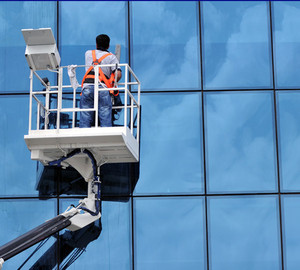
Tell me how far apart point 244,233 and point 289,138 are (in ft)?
6.65

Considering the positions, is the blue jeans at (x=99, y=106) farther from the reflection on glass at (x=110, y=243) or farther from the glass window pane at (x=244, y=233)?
the glass window pane at (x=244, y=233)

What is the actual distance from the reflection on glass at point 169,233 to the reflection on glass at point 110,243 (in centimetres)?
19

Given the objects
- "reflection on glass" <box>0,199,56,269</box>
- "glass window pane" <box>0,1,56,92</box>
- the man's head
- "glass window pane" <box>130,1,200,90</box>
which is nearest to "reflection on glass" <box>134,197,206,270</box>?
"reflection on glass" <box>0,199,56,269</box>

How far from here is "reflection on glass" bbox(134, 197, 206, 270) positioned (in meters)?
11.4

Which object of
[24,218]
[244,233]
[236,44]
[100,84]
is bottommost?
[244,233]

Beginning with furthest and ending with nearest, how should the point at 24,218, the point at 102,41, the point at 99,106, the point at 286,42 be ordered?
the point at 286,42 → the point at 24,218 → the point at 102,41 → the point at 99,106

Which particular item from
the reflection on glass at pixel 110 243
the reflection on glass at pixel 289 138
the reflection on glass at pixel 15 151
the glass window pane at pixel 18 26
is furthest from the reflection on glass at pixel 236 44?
the reflection on glass at pixel 15 151

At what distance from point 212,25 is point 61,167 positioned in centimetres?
409

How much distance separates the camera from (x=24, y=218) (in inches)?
459

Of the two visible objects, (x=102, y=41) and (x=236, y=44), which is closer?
(x=102, y=41)

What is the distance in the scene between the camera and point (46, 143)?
34.2ft

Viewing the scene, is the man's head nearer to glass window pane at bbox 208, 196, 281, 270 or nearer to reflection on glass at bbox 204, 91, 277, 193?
reflection on glass at bbox 204, 91, 277, 193

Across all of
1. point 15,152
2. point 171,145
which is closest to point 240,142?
point 171,145

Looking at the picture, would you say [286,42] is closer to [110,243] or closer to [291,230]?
[291,230]
